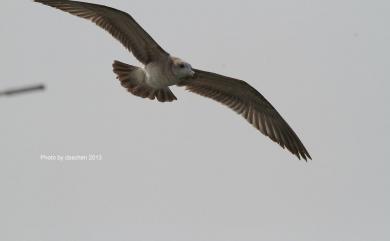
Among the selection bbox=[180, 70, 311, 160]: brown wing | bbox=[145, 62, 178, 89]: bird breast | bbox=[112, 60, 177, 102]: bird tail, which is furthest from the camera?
bbox=[180, 70, 311, 160]: brown wing

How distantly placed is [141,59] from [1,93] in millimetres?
7169

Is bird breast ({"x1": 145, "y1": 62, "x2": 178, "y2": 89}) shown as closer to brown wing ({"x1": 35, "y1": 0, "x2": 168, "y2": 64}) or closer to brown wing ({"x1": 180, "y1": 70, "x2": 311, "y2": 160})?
brown wing ({"x1": 35, "y1": 0, "x2": 168, "y2": 64})

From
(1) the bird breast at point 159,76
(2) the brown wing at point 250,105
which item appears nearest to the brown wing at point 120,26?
(1) the bird breast at point 159,76

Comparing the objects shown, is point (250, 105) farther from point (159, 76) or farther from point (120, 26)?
point (120, 26)

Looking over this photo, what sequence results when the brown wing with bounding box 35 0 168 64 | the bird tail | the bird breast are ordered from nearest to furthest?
the brown wing with bounding box 35 0 168 64
the bird breast
the bird tail

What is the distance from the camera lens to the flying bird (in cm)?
786

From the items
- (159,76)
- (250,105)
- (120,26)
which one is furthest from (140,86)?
(250,105)

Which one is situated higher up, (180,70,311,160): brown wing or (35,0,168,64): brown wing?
(35,0,168,64): brown wing

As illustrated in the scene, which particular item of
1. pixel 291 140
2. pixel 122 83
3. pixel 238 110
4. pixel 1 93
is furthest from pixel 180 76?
pixel 1 93

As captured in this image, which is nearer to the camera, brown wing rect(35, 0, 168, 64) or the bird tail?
brown wing rect(35, 0, 168, 64)

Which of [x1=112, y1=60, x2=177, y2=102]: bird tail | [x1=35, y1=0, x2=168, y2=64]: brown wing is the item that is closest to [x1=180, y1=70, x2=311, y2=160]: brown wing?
[x1=112, y1=60, x2=177, y2=102]: bird tail

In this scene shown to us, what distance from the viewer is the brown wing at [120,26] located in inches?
306

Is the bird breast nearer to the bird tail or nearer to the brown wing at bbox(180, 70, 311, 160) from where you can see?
the bird tail

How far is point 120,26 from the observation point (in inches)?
314
